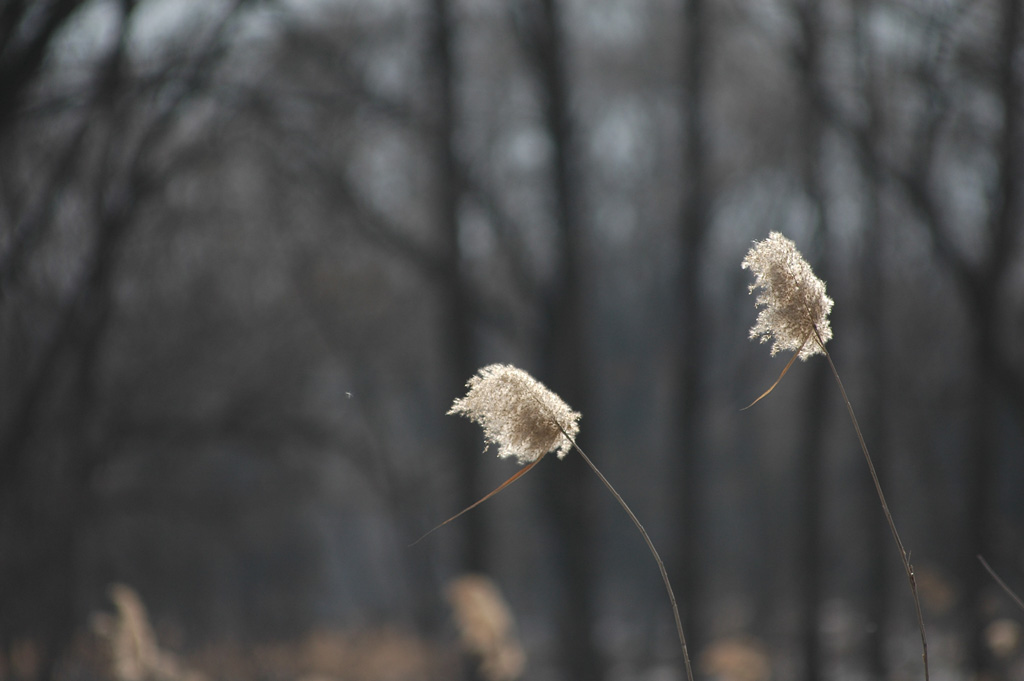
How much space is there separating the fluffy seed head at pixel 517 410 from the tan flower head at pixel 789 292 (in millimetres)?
403

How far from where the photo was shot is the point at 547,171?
7.93 metres

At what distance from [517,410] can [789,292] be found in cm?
53

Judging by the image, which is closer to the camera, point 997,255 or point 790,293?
point 790,293

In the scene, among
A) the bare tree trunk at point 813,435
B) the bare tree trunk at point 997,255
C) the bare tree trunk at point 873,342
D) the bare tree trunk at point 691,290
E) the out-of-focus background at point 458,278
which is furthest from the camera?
the bare tree trunk at point 691,290

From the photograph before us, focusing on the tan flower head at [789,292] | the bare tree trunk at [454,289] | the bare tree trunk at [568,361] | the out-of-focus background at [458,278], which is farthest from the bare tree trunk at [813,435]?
the tan flower head at [789,292]

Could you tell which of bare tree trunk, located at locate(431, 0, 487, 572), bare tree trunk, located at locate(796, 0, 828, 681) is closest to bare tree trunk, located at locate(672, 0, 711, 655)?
bare tree trunk, located at locate(796, 0, 828, 681)

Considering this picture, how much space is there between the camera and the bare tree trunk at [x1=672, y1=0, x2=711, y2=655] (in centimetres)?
807

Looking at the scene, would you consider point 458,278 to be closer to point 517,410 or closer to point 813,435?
point 813,435

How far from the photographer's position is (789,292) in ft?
4.66

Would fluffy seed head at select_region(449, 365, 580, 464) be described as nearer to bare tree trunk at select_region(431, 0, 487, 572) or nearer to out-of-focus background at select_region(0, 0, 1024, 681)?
out-of-focus background at select_region(0, 0, 1024, 681)

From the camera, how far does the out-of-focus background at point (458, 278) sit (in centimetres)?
445

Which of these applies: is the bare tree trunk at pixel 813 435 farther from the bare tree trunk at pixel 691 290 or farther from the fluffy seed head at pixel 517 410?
the fluffy seed head at pixel 517 410

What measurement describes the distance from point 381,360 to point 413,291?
5.71ft

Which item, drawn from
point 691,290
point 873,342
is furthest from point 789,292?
point 873,342
